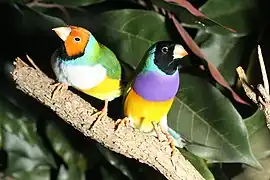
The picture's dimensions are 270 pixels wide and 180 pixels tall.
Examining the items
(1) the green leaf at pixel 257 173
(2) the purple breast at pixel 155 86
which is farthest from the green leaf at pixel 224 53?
(2) the purple breast at pixel 155 86

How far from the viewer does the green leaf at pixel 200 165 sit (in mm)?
706

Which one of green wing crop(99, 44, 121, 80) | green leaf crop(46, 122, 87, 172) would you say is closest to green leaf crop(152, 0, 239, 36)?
green wing crop(99, 44, 121, 80)

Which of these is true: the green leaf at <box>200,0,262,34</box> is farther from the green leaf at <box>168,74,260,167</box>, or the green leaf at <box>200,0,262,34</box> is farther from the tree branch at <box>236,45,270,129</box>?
the tree branch at <box>236,45,270,129</box>

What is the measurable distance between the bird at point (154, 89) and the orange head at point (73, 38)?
0.06 metres

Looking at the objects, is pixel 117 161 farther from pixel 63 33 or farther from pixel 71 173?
pixel 63 33

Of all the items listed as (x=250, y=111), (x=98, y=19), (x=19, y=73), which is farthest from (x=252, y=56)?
(x=19, y=73)

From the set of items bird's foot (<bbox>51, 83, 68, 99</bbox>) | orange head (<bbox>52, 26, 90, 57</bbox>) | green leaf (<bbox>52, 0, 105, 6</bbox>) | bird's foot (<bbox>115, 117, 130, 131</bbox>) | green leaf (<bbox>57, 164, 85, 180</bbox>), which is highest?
orange head (<bbox>52, 26, 90, 57</bbox>)

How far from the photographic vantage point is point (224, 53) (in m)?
0.81

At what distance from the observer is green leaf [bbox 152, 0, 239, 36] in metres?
0.71

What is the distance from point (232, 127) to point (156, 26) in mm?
166

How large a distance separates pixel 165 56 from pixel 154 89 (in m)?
0.04

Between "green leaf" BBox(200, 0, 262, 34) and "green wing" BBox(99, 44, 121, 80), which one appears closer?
"green wing" BBox(99, 44, 121, 80)

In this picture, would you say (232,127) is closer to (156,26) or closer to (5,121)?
(156,26)

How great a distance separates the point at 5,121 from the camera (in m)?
0.85
